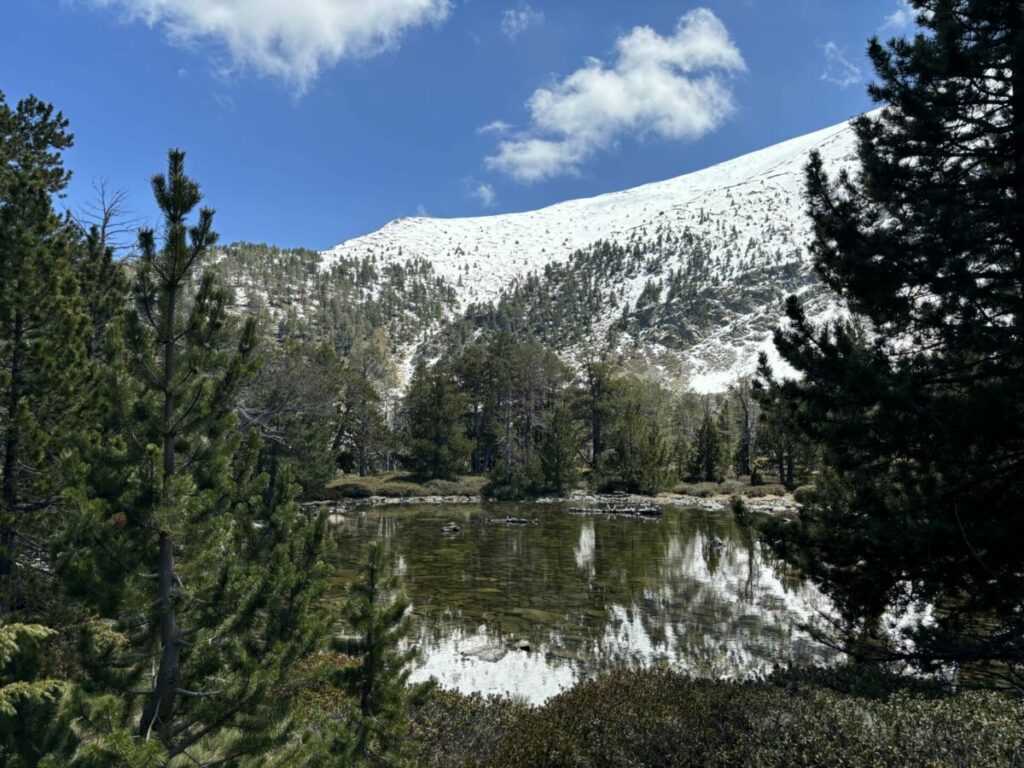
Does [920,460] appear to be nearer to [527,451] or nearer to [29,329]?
[29,329]

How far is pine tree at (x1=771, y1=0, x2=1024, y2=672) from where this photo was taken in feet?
22.5

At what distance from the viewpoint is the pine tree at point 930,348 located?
6844 mm

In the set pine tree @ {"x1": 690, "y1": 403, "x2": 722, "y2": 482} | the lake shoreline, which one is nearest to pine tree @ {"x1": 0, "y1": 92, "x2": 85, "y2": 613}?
the lake shoreline

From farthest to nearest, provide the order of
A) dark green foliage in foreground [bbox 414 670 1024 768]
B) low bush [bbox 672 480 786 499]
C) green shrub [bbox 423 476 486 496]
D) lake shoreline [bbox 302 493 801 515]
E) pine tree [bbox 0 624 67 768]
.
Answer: green shrub [bbox 423 476 486 496] < low bush [bbox 672 480 786 499] < lake shoreline [bbox 302 493 801 515] < dark green foliage in foreground [bbox 414 670 1024 768] < pine tree [bbox 0 624 67 768]

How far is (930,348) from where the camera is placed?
26.1 feet

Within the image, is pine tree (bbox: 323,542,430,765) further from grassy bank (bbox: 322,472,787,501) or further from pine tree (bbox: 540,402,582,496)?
pine tree (bbox: 540,402,582,496)

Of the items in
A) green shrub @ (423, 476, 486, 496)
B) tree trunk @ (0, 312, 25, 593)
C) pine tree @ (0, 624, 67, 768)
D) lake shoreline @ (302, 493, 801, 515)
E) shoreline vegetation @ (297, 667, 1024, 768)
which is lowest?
lake shoreline @ (302, 493, 801, 515)

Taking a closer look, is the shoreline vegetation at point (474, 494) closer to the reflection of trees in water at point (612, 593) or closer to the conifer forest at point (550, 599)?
the reflection of trees in water at point (612, 593)

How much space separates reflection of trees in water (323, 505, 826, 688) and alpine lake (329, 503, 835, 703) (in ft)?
0.15

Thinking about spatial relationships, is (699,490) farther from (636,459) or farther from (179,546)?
(179,546)

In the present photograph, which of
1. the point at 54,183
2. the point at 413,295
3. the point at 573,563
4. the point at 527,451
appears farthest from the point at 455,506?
the point at 413,295

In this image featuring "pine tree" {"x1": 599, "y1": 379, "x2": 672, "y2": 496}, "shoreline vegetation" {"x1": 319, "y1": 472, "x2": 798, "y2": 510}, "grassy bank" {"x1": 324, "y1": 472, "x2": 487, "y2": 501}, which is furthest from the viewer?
"pine tree" {"x1": 599, "y1": 379, "x2": 672, "y2": 496}

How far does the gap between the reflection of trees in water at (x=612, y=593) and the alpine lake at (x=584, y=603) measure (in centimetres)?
5

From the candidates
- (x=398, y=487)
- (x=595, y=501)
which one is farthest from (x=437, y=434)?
(x=595, y=501)
